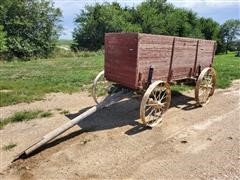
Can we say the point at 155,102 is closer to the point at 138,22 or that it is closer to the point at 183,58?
the point at 183,58

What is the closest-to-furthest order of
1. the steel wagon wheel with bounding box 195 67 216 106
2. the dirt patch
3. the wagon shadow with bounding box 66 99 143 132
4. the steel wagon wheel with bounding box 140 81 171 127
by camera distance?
the dirt patch, the steel wagon wheel with bounding box 140 81 171 127, the wagon shadow with bounding box 66 99 143 132, the steel wagon wheel with bounding box 195 67 216 106

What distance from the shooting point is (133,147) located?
4.80 meters

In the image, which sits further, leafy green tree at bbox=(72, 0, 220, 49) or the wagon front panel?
leafy green tree at bbox=(72, 0, 220, 49)

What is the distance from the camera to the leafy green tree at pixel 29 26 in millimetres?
24219

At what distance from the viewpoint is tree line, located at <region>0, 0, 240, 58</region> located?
24531mm

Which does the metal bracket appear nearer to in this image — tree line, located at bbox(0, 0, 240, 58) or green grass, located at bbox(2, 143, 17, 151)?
green grass, located at bbox(2, 143, 17, 151)

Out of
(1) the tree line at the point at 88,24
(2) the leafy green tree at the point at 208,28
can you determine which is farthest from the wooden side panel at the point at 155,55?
(2) the leafy green tree at the point at 208,28

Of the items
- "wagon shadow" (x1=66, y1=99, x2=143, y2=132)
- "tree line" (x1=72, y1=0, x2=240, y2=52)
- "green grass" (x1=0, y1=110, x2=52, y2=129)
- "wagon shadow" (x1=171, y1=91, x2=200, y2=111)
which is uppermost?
"tree line" (x1=72, y1=0, x2=240, y2=52)

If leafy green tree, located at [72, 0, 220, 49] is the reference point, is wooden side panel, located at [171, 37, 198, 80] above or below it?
below

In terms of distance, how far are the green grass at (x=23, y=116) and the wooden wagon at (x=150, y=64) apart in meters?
1.73

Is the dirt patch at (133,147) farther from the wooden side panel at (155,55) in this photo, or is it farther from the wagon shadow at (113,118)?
the wooden side panel at (155,55)

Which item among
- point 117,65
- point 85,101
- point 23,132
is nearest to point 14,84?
point 85,101

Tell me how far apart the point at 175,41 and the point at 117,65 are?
138cm

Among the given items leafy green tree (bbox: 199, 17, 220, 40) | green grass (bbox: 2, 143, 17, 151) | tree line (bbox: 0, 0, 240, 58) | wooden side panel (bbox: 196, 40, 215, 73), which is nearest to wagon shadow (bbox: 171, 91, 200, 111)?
wooden side panel (bbox: 196, 40, 215, 73)
